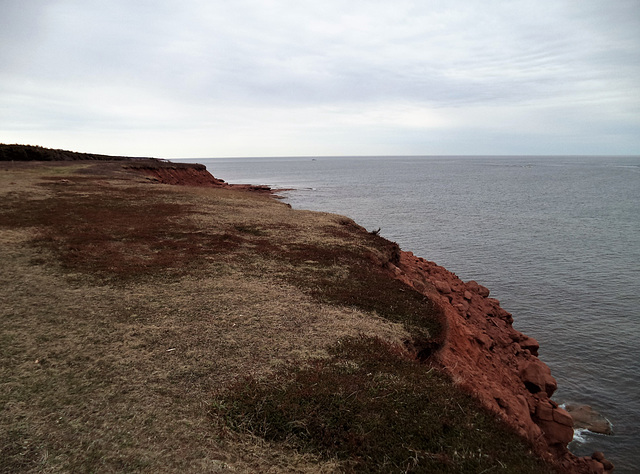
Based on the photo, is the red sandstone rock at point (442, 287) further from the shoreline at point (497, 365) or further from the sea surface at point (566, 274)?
the sea surface at point (566, 274)

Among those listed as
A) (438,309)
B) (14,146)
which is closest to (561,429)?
(438,309)

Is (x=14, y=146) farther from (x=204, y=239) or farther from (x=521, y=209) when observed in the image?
(x=521, y=209)

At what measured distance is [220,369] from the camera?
7.92 m

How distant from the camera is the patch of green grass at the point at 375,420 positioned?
595cm

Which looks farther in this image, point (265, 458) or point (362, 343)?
point (362, 343)

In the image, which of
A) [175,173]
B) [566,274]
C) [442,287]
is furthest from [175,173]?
[566,274]

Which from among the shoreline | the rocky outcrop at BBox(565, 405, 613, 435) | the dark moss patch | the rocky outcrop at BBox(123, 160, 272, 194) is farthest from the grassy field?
the rocky outcrop at BBox(123, 160, 272, 194)

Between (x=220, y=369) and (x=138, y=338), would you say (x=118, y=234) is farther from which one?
(x=220, y=369)

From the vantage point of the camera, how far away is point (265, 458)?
5.84m

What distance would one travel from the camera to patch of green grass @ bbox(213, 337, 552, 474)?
595cm

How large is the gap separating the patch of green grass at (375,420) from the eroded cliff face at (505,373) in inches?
43.6

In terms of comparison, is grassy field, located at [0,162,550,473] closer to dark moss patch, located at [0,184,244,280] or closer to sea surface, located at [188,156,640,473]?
dark moss patch, located at [0,184,244,280]

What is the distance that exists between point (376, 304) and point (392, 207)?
54.0 metres

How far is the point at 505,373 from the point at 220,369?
10.3m
